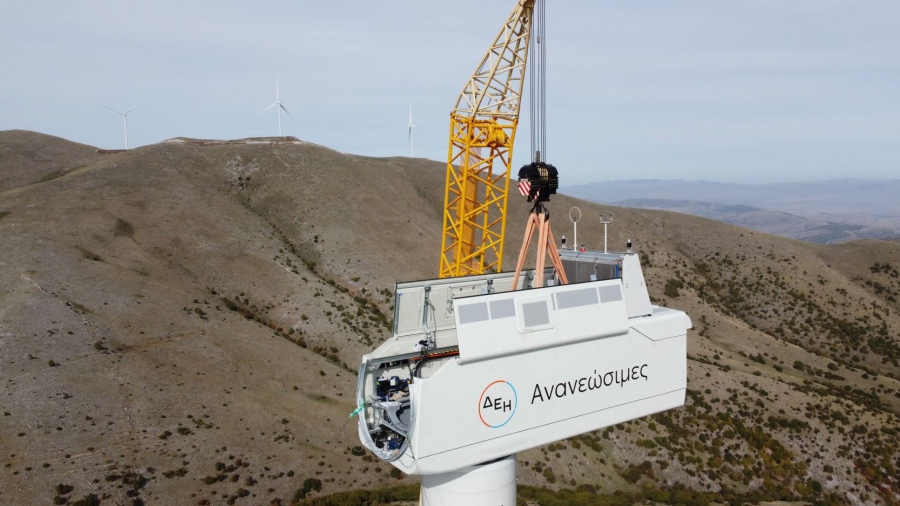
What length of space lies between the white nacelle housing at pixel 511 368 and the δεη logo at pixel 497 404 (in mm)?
24

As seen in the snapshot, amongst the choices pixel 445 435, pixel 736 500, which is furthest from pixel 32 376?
pixel 736 500

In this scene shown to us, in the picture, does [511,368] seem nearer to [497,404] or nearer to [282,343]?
[497,404]

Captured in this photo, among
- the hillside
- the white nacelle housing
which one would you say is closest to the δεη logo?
the white nacelle housing

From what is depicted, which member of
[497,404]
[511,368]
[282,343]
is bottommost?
[282,343]

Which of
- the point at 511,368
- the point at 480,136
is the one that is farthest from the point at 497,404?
the point at 480,136

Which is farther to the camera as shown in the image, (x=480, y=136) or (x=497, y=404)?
(x=480, y=136)

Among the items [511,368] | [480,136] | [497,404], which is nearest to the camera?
[497,404]

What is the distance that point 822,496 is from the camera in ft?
137

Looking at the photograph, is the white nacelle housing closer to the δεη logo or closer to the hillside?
the δεη logo

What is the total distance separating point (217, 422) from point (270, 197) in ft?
187

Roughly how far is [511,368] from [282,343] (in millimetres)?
40447

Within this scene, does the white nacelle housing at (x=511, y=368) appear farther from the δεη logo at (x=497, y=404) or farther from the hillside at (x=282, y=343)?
the hillside at (x=282, y=343)

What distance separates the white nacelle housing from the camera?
11789mm

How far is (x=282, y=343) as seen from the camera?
1924 inches
